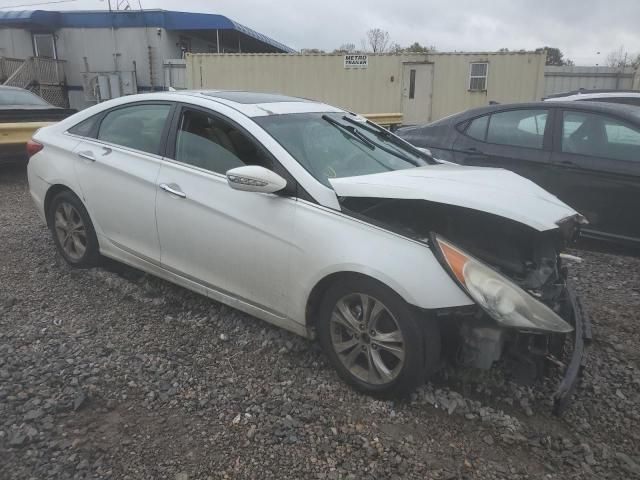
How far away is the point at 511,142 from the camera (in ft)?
18.2

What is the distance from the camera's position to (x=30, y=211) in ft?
21.6

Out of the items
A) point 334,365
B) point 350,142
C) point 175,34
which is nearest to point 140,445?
point 334,365

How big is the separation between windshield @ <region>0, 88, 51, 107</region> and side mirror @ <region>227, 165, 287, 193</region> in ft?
27.1

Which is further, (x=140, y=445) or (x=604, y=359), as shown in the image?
(x=604, y=359)

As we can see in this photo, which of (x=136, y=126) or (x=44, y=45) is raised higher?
(x=44, y=45)

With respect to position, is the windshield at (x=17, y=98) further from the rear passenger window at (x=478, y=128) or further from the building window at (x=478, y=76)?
the building window at (x=478, y=76)

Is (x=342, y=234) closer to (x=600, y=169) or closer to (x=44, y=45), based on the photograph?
(x=600, y=169)

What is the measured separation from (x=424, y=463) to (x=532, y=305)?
885 millimetres

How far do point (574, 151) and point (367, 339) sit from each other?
3.52 meters

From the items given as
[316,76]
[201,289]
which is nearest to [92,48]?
[316,76]

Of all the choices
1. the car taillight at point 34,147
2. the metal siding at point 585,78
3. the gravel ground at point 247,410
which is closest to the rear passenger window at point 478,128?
the gravel ground at point 247,410

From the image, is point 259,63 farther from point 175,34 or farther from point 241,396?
point 241,396

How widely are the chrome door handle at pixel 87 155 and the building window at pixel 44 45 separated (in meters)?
23.1

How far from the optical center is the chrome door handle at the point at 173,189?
344 cm
